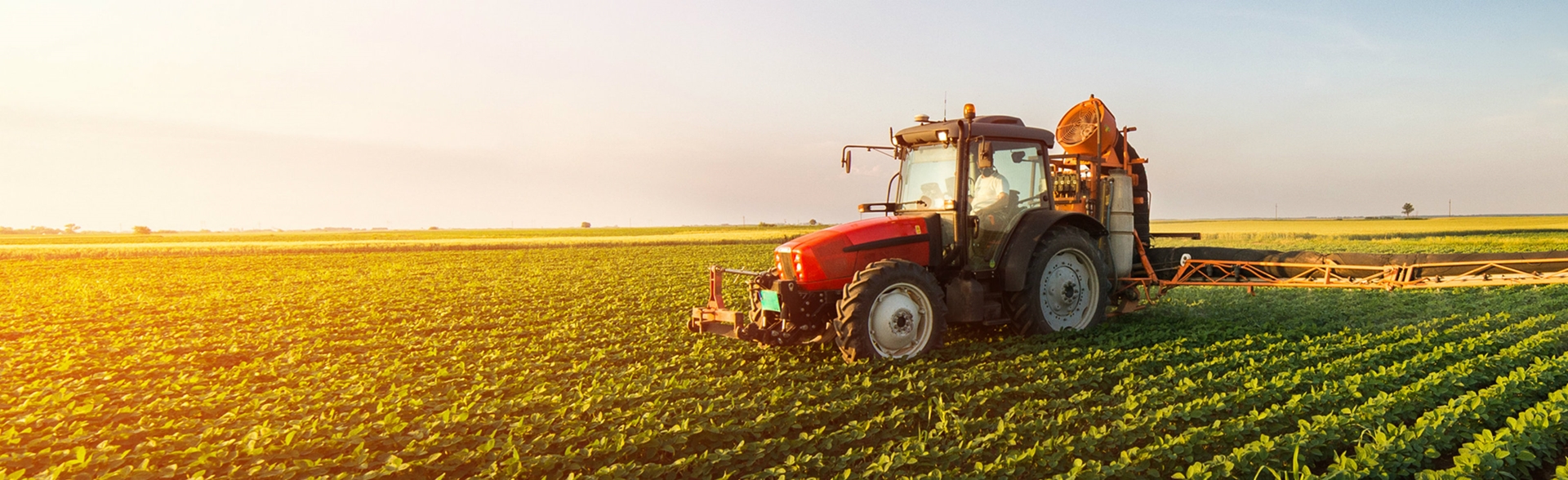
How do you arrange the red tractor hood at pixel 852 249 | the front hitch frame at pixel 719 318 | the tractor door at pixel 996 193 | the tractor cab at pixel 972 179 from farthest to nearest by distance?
the tractor door at pixel 996 193, the tractor cab at pixel 972 179, the front hitch frame at pixel 719 318, the red tractor hood at pixel 852 249

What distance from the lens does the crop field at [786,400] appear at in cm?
455

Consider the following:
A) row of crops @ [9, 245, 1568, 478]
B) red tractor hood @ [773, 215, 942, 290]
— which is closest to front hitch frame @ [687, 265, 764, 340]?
row of crops @ [9, 245, 1568, 478]

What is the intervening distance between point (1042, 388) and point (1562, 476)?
2.85 m

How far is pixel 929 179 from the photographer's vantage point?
24.9ft

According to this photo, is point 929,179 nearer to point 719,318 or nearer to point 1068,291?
point 1068,291

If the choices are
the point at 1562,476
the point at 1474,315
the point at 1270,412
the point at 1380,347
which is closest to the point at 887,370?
the point at 1270,412

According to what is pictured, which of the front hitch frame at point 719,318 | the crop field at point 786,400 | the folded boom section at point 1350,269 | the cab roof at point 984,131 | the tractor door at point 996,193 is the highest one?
the cab roof at point 984,131

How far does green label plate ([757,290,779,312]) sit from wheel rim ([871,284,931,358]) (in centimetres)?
84

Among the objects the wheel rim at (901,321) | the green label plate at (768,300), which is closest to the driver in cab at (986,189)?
the wheel rim at (901,321)

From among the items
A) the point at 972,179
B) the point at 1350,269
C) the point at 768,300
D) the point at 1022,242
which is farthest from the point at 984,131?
the point at 1350,269

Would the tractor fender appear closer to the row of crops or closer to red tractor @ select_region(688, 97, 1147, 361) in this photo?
red tractor @ select_region(688, 97, 1147, 361)

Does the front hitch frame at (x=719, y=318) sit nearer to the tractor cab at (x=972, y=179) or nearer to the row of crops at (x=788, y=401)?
the row of crops at (x=788, y=401)

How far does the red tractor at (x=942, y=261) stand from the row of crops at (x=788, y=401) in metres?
0.34

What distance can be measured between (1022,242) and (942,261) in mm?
804
